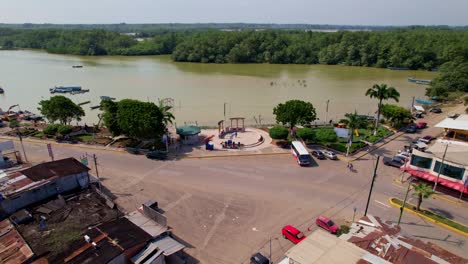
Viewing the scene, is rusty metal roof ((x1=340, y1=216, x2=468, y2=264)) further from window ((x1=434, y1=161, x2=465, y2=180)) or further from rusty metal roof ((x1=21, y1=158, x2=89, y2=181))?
rusty metal roof ((x1=21, y1=158, x2=89, y2=181))

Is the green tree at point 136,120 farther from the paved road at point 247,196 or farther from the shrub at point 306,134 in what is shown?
the shrub at point 306,134

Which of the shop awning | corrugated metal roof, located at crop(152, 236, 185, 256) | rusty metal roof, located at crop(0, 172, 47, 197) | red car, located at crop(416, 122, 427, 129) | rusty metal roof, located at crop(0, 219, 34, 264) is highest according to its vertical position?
rusty metal roof, located at crop(0, 172, 47, 197)

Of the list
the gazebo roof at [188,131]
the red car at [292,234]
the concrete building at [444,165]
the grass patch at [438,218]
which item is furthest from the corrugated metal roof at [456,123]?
the gazebo roof at [188,131]

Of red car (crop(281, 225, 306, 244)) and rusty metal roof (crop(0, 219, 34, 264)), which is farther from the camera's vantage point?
red car (crop(281, 225, 306, 244))

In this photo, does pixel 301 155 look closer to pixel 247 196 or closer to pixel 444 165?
pixel 247 196

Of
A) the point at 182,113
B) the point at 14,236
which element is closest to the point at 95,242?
the point at 14,236

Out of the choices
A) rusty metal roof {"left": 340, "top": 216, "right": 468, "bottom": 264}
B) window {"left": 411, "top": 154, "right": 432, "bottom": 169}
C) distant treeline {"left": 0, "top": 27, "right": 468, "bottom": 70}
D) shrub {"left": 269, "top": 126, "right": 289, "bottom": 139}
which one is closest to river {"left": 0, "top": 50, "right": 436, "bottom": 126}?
distant treeline {"left": 0, "top": 27, "right": 468, "bottom": 70}

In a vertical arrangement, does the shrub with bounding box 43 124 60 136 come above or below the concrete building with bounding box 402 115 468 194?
below
